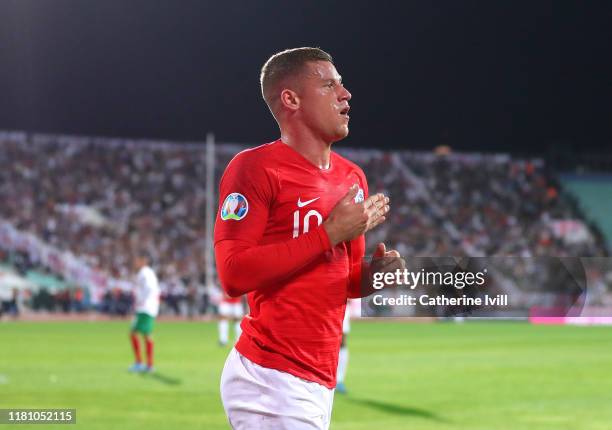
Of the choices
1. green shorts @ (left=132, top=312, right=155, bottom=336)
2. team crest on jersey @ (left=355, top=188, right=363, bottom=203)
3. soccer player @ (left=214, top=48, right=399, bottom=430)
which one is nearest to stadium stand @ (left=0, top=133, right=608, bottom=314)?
green shorts @ (left=132, top=312, right=155, bottom=336)

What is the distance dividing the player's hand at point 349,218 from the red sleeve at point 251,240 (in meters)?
0.04

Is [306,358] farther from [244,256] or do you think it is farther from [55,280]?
[55,280]

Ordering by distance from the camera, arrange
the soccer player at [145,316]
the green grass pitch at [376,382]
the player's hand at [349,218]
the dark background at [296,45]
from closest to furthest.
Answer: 1. the player's hand at [349,218]
2. the green grass pitch at [376,382]
3. the soccer player at [145,316]
4. the dark background at [296,45]

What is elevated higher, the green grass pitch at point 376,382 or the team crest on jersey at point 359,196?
the team crest on jersey at point 359,196

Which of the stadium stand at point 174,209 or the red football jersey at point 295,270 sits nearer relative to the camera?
the red football jersey at point 295,270

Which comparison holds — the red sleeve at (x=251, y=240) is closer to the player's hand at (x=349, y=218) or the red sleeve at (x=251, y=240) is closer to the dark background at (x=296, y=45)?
the player's hand at (x=349, y=218)

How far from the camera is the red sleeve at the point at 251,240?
3.39 m

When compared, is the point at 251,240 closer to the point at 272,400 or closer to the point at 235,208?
the point at 235,208

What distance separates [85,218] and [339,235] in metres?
41.9

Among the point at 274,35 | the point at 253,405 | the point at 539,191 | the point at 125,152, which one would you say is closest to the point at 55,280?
the point at 125,152

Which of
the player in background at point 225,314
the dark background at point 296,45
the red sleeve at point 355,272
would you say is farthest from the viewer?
the dark background at point 296,45

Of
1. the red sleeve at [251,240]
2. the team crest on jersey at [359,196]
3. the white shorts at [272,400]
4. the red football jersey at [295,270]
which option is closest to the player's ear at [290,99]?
the red football jersey at [295,270]

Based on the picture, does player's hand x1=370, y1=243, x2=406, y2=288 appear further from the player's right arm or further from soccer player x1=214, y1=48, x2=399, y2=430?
the player's right arm

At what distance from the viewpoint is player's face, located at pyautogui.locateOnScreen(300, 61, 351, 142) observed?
3717 mm
